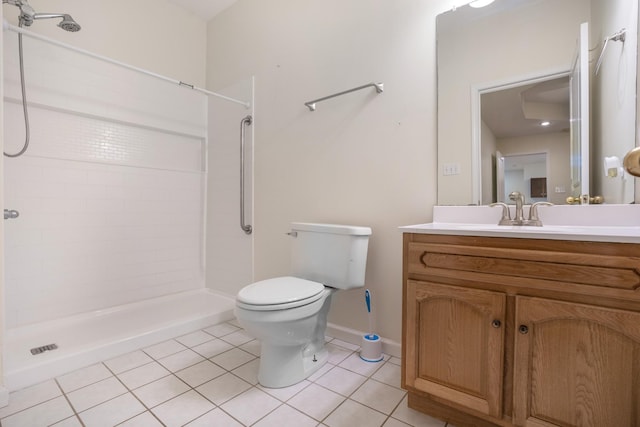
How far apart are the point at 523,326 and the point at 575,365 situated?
159 millimetres

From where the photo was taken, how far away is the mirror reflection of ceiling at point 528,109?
1.38 meters

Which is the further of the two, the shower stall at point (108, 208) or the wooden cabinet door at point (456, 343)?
the shower stall at point (108, 208)

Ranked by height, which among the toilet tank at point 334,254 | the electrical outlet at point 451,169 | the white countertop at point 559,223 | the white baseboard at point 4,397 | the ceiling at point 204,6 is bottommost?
the white baseboard at point 4,397

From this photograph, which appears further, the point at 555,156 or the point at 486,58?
the point at 486,58

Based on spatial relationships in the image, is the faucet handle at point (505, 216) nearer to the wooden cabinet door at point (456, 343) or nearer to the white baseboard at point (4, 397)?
the wooden cabinet door at point (456, 343)

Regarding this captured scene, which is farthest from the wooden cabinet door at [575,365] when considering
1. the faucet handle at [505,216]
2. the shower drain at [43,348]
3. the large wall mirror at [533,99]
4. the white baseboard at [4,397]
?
the shower drain at [43,348]

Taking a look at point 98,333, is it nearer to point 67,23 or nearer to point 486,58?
point 67,23

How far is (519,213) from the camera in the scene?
1379mm

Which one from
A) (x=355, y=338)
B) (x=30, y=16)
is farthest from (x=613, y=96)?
(x=30, y=16)

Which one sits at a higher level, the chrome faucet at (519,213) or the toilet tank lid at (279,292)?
the chrome faucet at (519,213)

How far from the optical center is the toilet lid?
138 centimetres

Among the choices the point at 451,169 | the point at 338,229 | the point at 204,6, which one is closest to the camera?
the point at 451,169

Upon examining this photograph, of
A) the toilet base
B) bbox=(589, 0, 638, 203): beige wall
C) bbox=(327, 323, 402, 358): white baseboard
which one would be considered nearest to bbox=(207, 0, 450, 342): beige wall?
bbox=(327, 323, 402, 358): white baseboard

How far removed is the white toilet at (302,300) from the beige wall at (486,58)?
0.60m
